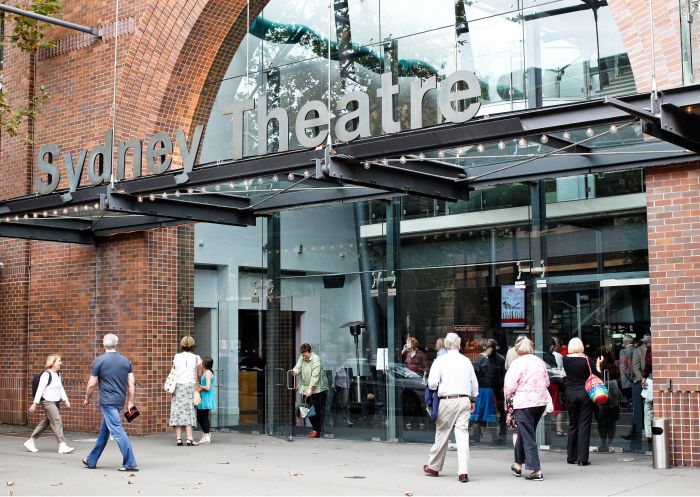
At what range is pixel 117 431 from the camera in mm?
12352

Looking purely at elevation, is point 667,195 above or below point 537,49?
below

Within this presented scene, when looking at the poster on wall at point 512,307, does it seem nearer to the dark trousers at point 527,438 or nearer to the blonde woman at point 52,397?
the dark trousers at point 527,438

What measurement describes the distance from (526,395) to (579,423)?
60.9 inches

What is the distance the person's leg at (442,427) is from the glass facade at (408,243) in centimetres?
316

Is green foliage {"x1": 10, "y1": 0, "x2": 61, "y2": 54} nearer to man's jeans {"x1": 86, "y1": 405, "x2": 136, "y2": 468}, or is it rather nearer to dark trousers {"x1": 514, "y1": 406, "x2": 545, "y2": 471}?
man's jeans {"x1": 86, "y1": 405, "x2": 136, "y2": 468}

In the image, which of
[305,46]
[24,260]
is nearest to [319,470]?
[305,46]

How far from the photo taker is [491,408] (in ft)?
49.4

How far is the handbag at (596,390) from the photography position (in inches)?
492

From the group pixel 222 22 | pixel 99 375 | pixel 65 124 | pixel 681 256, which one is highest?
pixel 222 22

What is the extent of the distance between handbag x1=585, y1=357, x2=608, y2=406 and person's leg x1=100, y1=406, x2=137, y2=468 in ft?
19.4

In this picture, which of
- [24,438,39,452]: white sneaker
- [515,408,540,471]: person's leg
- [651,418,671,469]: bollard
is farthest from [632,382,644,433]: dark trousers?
[24,438,39,452]: white sneaker

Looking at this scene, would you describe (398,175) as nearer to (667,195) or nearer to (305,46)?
(667,195)

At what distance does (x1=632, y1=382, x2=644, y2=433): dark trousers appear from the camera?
13742mm

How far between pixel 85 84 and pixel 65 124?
896mm
